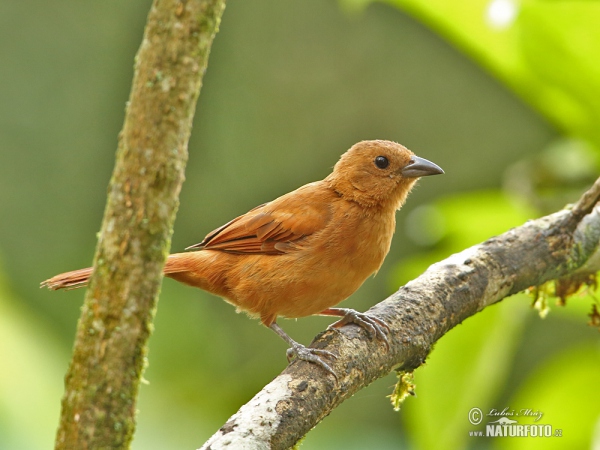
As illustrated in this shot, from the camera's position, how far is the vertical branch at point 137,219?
1.52 metres

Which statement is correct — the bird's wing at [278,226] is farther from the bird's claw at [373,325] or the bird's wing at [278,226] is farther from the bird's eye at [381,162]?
the bird's claw at [373,325]

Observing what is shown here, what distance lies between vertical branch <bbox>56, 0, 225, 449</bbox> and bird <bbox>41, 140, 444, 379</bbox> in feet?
4.64

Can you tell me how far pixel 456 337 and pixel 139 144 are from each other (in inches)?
88.4

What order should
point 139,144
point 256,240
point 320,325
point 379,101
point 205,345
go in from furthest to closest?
point 379,101 → point 320,325 → point 205,345 → point 256,240 → point 139,144

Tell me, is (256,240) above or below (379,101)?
below

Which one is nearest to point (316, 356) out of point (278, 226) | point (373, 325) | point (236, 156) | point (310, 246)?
point (373, 325)

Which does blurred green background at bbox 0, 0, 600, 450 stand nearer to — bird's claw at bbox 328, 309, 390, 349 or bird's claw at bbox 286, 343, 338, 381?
bird's claw at bbox 328, 309, 390, 349

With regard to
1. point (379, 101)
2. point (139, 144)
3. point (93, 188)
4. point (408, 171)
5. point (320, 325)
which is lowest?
point (139, 144)

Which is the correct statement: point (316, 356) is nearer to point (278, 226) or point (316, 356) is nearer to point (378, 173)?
point (278, 226)

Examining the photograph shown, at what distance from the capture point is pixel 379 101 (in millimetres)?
6785

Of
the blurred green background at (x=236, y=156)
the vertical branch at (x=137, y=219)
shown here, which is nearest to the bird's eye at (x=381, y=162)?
the blurred green background at (x=236, y=156)

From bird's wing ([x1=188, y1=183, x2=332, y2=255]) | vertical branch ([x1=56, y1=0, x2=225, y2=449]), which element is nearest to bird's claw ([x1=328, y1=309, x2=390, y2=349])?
bird's wing ([x1=188, y1=183, x2=332, y2=255])

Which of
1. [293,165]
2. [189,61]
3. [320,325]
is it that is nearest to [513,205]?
[189,61]

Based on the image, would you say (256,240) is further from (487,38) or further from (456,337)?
(487,38)
